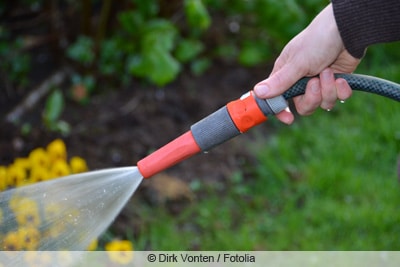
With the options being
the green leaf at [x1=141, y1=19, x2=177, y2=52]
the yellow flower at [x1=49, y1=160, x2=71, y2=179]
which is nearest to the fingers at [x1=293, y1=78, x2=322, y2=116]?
the yellow flower at [x1=49, y1=160, x2=71, y2=179]

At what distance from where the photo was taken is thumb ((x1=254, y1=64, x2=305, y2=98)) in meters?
1.44

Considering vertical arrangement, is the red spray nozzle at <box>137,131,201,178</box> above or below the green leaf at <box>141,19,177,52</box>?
above

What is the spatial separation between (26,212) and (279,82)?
33.0 inches

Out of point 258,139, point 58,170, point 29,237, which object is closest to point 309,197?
point 258,139

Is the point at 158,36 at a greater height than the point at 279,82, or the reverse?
the point at 279,82

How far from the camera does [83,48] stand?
10.5 ft

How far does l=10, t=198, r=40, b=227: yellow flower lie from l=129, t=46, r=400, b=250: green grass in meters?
0.73

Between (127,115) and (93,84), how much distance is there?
0.91ft

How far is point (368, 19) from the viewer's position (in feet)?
4.67

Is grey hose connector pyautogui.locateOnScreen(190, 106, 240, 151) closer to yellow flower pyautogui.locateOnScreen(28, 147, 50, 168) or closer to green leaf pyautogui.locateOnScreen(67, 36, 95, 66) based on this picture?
yellow flower pyautogui.locateOnScreen(28, 147, 50, 168)

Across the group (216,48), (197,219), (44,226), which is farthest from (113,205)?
(216,48)

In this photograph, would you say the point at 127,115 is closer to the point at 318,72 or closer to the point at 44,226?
the point at 44,226

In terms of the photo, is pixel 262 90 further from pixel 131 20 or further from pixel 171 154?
pixel 131 20

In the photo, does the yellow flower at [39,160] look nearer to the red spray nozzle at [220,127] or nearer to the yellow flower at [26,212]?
the yellow flower at [26,212]
